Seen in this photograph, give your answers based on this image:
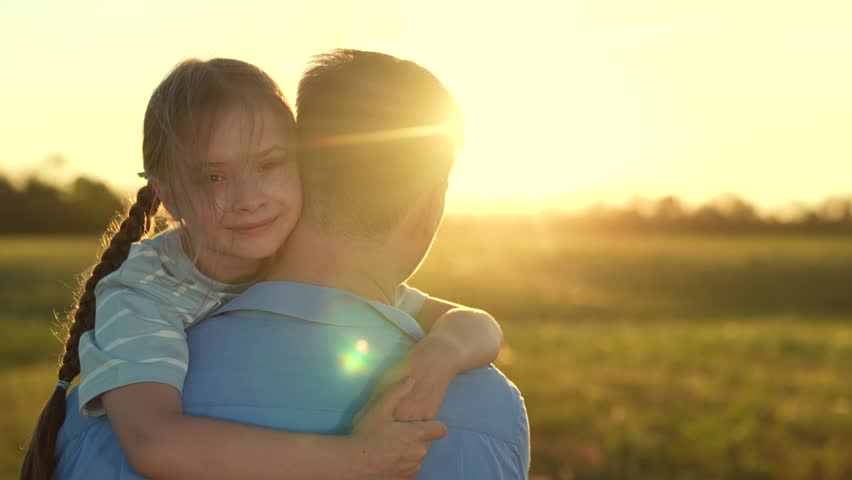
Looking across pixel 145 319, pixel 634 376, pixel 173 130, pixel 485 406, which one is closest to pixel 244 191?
pixel 173 130

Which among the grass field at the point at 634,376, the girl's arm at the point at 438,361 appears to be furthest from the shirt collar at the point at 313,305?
the grass field at the point at 634,376

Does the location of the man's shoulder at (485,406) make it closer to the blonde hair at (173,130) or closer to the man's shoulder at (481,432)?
the man's shoulder at (481,432)

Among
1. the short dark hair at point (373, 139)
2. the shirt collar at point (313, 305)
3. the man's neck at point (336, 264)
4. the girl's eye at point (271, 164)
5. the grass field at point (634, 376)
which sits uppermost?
the short dark hair at point (373, 139)

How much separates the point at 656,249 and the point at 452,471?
1777 inches

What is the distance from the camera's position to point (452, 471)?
2.12 metres

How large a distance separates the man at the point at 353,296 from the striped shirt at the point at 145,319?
0.07 m

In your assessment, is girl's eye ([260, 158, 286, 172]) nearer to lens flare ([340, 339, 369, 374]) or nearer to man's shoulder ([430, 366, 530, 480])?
lens flare ([340, 339, 369, 374])

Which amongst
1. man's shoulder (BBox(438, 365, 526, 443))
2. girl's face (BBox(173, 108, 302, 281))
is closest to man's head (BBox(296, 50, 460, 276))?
girl's face (BBox(173, 108, 302, 281))

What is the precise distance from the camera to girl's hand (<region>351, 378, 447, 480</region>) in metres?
2.04

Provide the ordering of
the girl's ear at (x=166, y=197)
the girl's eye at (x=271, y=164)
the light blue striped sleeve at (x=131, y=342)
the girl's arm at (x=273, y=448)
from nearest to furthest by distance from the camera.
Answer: the girl's arm at (x=273, y=448), the light blue striped sleeve at (x=131, y=342), the girl's eye at (x=271, y=164), the girl's ear at (x=166, y=197)

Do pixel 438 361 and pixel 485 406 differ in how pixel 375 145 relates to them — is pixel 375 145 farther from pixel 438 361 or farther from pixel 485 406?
pixel 485 406

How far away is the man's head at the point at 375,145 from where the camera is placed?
2172 mm

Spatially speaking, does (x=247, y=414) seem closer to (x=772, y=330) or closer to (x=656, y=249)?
(x=772, y=330)

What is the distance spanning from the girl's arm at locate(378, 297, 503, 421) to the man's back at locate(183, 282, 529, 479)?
42mm
